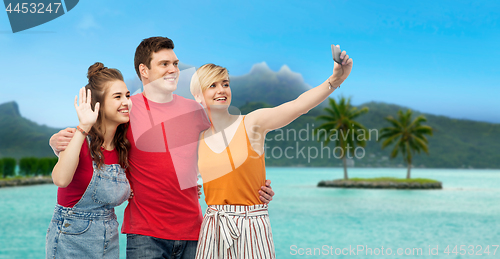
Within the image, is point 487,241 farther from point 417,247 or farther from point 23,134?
point 23,134

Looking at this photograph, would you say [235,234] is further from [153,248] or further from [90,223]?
[90,223]

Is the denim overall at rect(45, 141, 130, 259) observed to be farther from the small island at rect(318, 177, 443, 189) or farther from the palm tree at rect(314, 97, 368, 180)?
the small island at rect(318, 177, 443, 189)

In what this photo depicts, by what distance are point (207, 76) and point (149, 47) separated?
542 mm

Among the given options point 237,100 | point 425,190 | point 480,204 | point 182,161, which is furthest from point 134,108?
point 425,190

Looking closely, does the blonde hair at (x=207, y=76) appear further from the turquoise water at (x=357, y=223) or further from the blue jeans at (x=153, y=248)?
the turquoise water at (x=357, y=223)

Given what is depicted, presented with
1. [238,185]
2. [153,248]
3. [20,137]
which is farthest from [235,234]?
[20,137]

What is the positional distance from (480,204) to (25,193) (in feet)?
141

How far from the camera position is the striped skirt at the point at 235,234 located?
7.87 feet

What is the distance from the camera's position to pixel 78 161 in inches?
88.7

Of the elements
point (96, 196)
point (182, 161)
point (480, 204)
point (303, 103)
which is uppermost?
point (303, 103)

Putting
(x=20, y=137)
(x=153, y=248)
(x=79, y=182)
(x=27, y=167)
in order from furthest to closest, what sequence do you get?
(x=20, y=137)
(x=27, y=167)
(x=153, y=248)
(x=79, y=182)

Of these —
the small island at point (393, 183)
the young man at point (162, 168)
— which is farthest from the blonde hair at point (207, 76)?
the small island at point (393, 183)

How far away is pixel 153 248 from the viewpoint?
2.48 metres

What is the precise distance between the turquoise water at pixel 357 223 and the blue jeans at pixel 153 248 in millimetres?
15971
